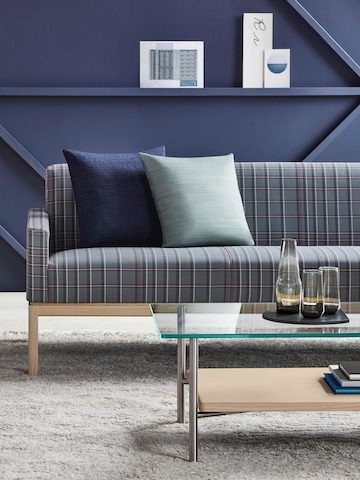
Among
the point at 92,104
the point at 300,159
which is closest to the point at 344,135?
the point at 300,159

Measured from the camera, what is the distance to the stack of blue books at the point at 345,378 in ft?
7.99

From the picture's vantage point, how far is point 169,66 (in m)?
5.21

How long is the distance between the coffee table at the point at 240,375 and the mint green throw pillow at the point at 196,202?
1.06m

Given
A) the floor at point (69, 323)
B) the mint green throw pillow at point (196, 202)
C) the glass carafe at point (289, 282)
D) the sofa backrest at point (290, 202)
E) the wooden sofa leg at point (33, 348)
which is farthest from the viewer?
the floor at point (69, 323)

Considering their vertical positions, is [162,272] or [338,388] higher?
[162,272]

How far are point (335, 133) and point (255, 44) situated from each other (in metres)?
0.70

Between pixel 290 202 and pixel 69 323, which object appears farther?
pixel 69 323

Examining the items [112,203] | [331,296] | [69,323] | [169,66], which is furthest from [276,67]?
[331,296]

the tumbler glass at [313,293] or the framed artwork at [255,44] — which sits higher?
the framed artwork at [255,44]

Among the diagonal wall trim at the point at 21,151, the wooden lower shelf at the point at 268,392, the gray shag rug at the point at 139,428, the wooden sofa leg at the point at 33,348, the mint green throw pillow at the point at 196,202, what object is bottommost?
the gray shag rug at the point at 139,428

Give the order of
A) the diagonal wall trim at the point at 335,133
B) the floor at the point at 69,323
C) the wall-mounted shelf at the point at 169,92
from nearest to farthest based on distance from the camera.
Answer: the floor at the point at 69,323 < the wall-mounted shelf at the point at 169,92 < the diagonal wall trim at the point at 335,133

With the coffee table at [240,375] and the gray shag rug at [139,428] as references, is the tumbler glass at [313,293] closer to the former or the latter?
the coffee table at [240,375]

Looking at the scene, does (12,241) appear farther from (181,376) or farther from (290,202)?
(181,376)

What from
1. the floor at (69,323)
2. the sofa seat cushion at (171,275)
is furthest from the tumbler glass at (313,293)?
the floor at (69,323)
